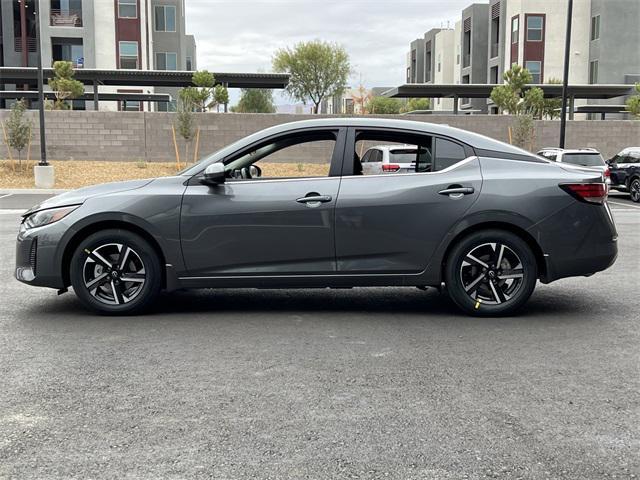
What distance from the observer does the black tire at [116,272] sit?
21.9 feet

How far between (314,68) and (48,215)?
6177 centimetres

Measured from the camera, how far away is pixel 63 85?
119ft

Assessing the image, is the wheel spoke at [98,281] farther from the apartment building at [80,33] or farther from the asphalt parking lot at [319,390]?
the apartment building at [80,33]

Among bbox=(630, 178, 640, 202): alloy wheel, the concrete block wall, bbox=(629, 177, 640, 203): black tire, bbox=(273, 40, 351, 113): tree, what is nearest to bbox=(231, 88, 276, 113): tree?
bbox=(273, 40, 351, 113): tree

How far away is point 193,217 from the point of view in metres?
6.68

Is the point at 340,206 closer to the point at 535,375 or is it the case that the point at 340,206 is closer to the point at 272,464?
the point at 535,375

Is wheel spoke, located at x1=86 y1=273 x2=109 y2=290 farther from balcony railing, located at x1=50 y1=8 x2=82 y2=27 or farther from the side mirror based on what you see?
balcony railing, located at x1=50 y1=8 x2=82 y2=27

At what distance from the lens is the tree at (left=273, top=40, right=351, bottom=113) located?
66.4 meters

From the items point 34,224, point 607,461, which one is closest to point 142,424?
point 607,461

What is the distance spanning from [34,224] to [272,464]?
13.6 ft

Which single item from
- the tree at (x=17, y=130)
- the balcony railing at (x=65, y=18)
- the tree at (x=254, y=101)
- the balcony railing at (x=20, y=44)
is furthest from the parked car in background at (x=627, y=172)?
the tree at (x=254, y=101)

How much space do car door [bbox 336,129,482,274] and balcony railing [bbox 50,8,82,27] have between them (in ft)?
172

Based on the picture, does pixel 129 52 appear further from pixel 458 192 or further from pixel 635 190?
pixel 458 192

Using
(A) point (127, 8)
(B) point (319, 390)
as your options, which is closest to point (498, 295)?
(B) point (319, 390)
